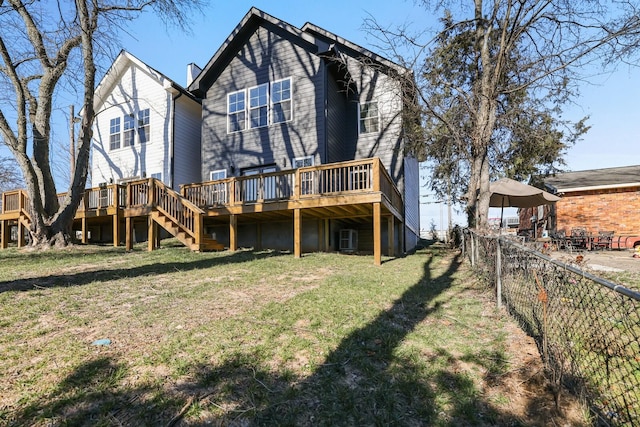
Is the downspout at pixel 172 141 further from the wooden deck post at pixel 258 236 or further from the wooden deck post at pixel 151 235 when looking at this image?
the wooden deck post at pixel 258 236

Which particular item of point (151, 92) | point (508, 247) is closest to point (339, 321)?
point (508, 247)

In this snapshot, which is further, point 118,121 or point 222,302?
point 118,121

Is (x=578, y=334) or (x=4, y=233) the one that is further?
(x=4, y=233)

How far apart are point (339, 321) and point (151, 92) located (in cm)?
1583

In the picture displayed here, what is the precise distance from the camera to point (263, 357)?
125 inches

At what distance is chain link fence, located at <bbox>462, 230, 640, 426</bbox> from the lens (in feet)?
7.90

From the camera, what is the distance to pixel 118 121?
54.3 feet

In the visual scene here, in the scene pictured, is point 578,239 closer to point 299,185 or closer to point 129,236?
point 299,185

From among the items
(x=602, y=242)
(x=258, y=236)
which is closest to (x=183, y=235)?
(x=258, y=236)

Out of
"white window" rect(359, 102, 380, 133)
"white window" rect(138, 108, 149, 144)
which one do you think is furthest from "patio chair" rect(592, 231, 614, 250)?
"white window" rect(138, 108, 149, 144)

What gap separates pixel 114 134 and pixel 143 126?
211 centimetres

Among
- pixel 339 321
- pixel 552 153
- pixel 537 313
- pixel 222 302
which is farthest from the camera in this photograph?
pixel 552 153

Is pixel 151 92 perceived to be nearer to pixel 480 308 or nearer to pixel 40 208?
→ pixel 40 208

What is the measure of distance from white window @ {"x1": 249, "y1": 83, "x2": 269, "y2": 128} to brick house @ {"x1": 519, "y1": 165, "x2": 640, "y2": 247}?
519 inches
